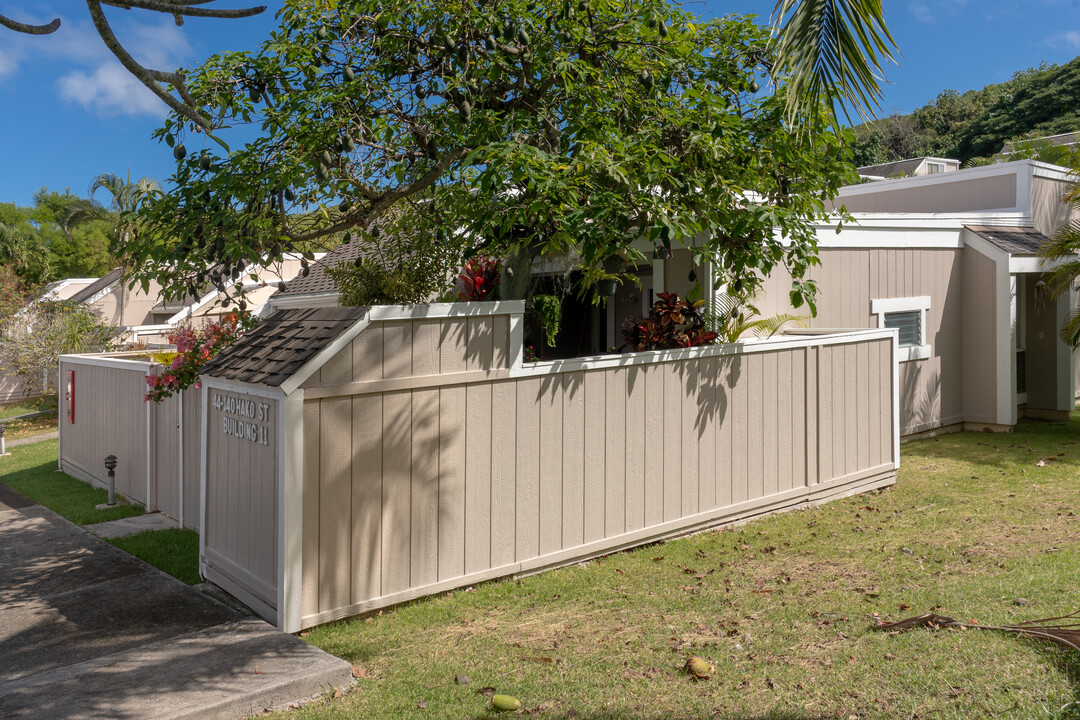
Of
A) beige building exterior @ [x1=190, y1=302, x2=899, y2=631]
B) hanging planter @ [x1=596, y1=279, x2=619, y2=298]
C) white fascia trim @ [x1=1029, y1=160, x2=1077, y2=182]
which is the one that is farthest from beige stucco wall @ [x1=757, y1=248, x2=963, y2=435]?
beige building exterior @ [x1=190, y1=302, x2=899, y2=631]

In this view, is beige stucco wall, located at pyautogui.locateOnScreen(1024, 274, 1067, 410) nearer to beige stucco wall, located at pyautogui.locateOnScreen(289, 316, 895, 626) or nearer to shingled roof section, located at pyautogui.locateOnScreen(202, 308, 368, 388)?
beige stucco wall, located at pyautogui.locateOnScreen(289, 316, 895, 626)

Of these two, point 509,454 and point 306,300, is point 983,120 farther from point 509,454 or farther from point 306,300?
point 509,454

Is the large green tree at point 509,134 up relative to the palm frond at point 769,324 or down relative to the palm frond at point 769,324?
up

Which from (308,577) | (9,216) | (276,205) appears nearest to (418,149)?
(276,205)

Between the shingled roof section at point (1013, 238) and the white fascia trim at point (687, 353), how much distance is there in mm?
4435

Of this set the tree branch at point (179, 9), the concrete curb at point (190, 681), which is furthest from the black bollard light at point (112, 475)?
the tree branch at point (179, 9)

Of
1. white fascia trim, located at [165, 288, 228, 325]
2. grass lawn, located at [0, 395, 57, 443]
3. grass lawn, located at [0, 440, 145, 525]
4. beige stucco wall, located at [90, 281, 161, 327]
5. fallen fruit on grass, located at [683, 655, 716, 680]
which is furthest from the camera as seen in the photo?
beige stucco wall, located at [90, 281, 161, 327]

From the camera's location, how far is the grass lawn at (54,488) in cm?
941

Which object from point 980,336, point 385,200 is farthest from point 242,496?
point 980,336

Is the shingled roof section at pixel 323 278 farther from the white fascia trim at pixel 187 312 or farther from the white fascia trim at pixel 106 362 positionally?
the white fascia trim at pixel 106 362

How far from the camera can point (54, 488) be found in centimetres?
1109

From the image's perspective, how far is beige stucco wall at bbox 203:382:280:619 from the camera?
5578mm

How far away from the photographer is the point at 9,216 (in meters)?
61.1

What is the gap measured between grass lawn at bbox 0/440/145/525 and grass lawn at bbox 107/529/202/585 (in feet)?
4.13
